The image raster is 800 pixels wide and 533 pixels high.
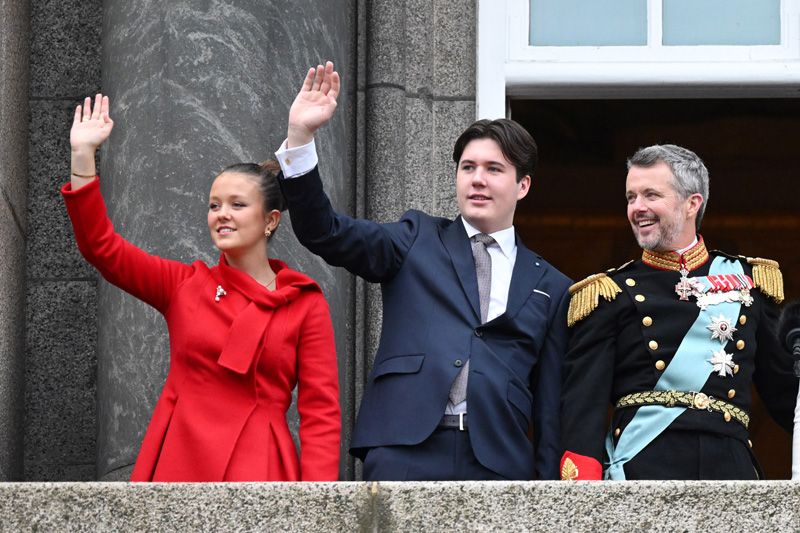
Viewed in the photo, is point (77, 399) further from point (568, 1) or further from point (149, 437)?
point (568, 1)

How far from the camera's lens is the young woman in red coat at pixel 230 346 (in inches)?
239

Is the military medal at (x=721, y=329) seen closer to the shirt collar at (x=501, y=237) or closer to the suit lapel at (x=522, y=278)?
the suit lapel at (x=522, y=278)

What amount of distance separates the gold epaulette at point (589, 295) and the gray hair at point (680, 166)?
0.38 meters

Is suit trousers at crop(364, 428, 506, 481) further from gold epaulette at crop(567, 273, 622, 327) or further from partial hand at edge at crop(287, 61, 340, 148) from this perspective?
partial hand at edge at crop(287, 61, 340, 148)

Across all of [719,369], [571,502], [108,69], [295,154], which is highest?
[108,69]

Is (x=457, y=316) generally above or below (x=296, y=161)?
below

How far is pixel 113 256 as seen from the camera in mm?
6168

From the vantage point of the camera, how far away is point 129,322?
7555 mm

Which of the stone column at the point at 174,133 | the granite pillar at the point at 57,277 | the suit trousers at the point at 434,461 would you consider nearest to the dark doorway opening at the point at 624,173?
the granite pillar at the point at 57,277

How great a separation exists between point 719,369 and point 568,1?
9.26 feet

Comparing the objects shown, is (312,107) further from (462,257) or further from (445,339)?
(445,339)

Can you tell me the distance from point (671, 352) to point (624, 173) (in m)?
7.66

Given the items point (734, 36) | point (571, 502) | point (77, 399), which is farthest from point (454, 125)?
point (571, 502)

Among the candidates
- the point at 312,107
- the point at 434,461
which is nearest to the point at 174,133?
the point at 312,107
